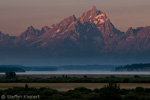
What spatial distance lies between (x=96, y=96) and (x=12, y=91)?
673 inches

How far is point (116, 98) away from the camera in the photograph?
59.3 m

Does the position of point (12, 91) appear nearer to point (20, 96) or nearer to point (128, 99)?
point (20, 96)

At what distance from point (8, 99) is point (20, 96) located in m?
3.51

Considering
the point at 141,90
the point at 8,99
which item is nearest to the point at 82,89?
the point at 141,90

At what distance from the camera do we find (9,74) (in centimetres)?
17575

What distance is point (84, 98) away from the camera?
61.8 m

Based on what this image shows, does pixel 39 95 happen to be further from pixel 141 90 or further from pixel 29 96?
pixel 141 90

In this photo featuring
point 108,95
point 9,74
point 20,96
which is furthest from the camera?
point 9,74

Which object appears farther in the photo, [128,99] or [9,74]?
[9,74]

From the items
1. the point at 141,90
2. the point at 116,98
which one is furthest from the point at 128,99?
the point at 141,90

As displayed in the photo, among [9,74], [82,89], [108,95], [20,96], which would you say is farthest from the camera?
[9,74]

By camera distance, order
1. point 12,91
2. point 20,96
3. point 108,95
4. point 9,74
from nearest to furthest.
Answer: point 108,95, point 20,96, point 12,91, point 9,74

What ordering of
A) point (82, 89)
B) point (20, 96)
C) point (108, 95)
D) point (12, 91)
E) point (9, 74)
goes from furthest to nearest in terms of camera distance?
point (9, 74) < point (82, 89) < point (12, 91) < point (20, 96) < point (108, 95)

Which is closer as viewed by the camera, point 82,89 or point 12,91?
point 12,91
